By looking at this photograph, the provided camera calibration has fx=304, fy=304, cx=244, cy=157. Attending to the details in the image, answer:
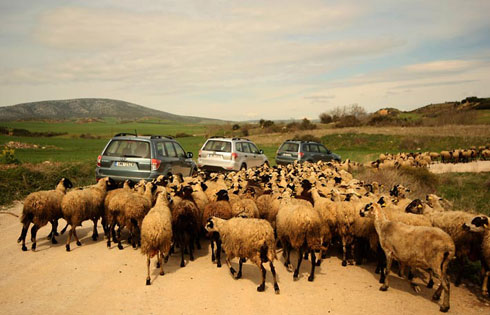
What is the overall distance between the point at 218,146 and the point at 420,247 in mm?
12662

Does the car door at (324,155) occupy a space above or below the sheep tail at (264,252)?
above

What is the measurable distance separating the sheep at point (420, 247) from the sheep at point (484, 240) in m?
0.93

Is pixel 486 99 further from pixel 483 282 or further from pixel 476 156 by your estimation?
pixel 483 282

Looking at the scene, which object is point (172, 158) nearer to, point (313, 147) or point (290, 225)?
point (290, 225)

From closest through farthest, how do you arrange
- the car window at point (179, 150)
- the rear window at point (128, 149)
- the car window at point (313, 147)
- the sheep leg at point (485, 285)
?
the sheep leg at point (485, 285) < the rear window at point (128, 149) < the car window at point (179, 150) < the car window at point (313, 147)

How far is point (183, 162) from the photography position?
1387cm

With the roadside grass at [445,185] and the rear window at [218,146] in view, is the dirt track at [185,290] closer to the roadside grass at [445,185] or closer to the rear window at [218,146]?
the roadside grass at [445,185]

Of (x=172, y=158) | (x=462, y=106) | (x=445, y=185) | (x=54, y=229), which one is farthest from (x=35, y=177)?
(x=462, y=106)

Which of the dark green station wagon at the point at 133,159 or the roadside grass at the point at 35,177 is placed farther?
A: the roadside grass at the point at 35,177

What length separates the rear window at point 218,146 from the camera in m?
17.0

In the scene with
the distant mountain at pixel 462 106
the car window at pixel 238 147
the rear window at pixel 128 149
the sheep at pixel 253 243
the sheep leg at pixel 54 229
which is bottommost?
the sheep leg at pixel 54 229

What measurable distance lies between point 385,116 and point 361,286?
7318 cm

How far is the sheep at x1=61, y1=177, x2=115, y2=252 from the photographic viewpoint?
8.13 metres

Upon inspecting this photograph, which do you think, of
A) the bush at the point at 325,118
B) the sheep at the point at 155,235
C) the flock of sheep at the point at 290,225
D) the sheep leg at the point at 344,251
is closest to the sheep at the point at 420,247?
the flock of sheep at the point at 290,225
